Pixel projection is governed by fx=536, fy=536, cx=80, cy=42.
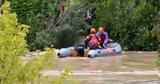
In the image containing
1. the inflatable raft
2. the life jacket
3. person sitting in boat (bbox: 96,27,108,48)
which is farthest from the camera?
person sitting in boat (bbox: 96,27,108,48)

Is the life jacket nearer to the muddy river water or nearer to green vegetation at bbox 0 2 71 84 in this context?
the muddy river water

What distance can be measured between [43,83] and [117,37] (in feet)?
73.3

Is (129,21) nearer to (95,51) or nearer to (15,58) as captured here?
(95,51)

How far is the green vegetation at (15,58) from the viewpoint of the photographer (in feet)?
18.1

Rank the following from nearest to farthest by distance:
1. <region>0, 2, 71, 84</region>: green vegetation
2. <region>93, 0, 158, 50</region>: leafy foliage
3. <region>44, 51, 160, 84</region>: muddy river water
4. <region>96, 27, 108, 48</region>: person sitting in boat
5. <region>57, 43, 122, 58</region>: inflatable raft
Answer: <region>0, 2, 71, 84</region>: green vegetation < <region>44, 51, 160, 84</region>: muddy river water < <region>57, 43, 122, 58</region>: inflatable raft < <region>96, 27, 108, 48</region>: person sitting in boat < <region>93, 0, 158, 50</region>: leafy foliage

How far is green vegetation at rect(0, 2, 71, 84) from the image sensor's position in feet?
18.1

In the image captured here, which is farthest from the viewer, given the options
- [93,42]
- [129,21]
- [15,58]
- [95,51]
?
[129,21]

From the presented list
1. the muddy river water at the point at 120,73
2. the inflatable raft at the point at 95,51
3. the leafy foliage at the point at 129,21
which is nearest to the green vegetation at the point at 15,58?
the muddy river water at the point at 120,73

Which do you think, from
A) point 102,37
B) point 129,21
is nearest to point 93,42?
point 102,37

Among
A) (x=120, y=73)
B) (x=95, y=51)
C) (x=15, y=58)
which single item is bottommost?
(x=95, y=51)

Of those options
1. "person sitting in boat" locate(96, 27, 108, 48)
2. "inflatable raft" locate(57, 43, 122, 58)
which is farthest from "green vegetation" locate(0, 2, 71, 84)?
"person sitting in boat" locate(96, 27, 108, 48)

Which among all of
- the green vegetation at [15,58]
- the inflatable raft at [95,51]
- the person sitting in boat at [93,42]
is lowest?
the inflatable raft at [95,51]

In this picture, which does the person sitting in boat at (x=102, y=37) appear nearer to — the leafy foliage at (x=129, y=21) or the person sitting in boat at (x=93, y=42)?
the person sitting in boat at (x=93, y=42)

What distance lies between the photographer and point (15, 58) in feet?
18.3
